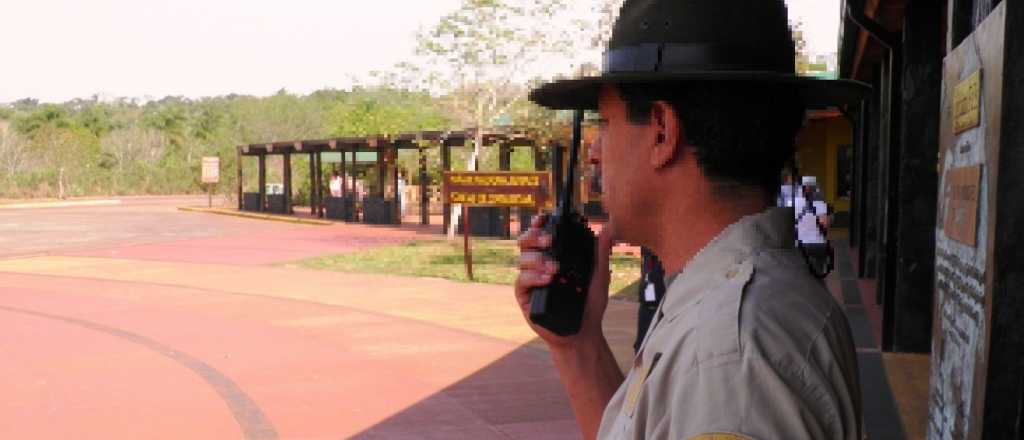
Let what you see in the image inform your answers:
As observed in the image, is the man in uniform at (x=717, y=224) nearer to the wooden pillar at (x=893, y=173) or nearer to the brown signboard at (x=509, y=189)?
the wooden pillar at (x=893, y=173)

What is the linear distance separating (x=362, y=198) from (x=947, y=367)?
29239mm

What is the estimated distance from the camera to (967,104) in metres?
2.60

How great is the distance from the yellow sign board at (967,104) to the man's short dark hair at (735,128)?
118cm

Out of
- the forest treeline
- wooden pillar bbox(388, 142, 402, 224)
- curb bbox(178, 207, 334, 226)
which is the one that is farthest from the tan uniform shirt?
curb bbox(178, 207, 334, 226)

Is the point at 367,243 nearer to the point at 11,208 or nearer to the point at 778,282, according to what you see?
the point at 778,282

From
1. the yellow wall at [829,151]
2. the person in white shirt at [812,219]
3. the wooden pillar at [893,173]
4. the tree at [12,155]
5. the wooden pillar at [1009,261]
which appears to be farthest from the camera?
the tree at [12,155]

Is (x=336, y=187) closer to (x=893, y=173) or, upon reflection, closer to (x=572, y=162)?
(x=893, y=173)

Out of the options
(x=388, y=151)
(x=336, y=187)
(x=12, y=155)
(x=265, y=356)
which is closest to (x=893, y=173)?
(x=265, y=356)

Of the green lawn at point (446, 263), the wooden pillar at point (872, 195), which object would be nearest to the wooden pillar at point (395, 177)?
the green lawn at point (446, 263)

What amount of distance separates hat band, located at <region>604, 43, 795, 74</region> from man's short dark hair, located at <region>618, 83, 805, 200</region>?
0.03m

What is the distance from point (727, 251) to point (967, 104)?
1.48 m

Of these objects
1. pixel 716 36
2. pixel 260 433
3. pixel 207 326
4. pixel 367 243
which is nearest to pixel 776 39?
pixel 716 36

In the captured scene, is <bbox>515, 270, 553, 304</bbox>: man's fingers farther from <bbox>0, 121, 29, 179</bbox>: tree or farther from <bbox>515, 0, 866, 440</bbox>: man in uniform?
<bbox>0, 121, 29, 179</bbox>: tree

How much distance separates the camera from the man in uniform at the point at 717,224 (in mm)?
1180
